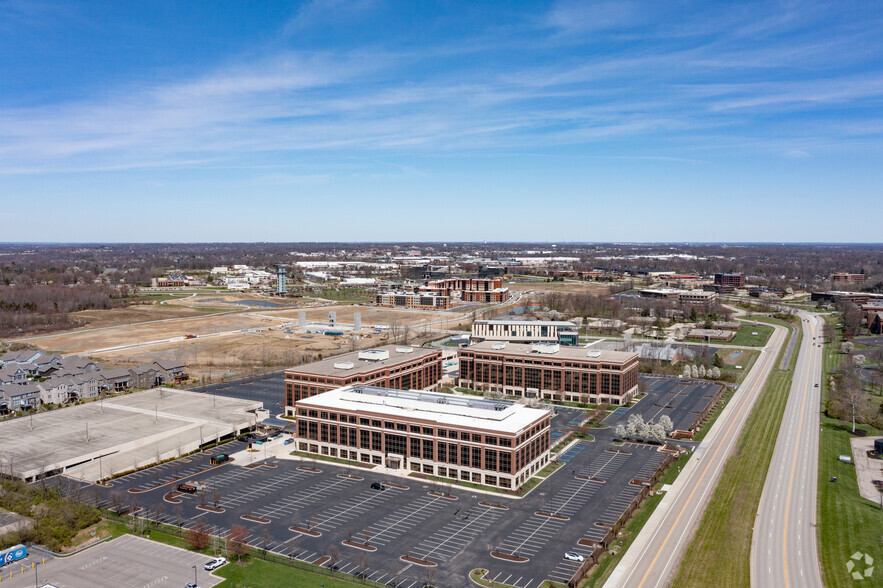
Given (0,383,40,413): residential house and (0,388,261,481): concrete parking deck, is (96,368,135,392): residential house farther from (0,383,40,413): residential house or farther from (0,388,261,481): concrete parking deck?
(0,383,40,413): residential house

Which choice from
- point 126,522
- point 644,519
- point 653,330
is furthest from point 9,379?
point 653,330

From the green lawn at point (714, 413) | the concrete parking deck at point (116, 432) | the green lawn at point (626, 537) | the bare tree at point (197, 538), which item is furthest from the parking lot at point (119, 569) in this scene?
the green lawn at point (714, 413)

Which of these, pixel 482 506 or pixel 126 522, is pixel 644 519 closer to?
pixel 482 506

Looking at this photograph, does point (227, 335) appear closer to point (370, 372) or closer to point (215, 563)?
point (370, 372)

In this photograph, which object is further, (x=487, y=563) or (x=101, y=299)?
(x=101, y=299)

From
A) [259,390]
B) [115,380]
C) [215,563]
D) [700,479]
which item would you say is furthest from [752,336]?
[215,563]

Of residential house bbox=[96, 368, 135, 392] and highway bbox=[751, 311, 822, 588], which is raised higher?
residential house bbox=[96, 368, 135, 392]

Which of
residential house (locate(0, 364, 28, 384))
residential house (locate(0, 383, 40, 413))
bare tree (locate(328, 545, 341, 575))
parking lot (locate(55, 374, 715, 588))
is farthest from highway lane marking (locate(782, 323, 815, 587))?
residential house (locate(0, 364, 28, 384))
